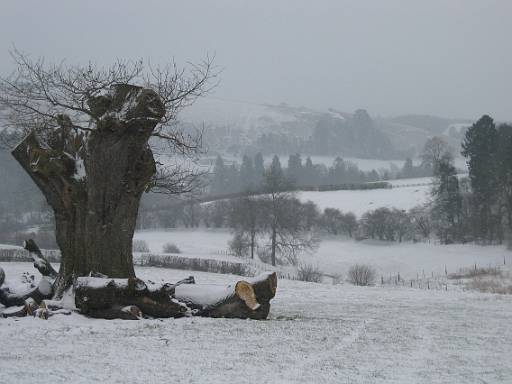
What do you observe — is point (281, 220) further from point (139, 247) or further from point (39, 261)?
point (39, 261)

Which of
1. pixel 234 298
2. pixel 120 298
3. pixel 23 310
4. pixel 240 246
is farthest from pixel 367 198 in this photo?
pixel 23 310

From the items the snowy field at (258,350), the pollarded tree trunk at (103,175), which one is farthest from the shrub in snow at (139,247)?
the snowy field at (258,350)

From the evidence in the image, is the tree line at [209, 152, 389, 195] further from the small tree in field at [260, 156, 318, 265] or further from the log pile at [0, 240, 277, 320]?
the log pile at [0, 240, 277, 320]

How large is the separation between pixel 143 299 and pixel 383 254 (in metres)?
51.9

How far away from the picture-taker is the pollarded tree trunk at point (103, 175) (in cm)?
1085

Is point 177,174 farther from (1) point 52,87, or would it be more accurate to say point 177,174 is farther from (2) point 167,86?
(1) point 52,87

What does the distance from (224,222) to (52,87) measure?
68336 mm

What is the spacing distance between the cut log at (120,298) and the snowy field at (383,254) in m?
37.1

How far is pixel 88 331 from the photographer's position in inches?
337

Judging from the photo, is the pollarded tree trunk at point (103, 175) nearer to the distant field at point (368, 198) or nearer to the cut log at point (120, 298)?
the cut log at point (120, 298)

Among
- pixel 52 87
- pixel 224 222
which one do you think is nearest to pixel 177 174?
pixel 52 87

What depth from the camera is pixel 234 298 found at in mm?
10898

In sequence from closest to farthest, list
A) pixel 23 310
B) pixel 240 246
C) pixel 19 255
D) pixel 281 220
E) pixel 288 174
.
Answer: pixel 23 310
pixel 19 255
pixel 281 220
pixel 240 246
pixel 288 174

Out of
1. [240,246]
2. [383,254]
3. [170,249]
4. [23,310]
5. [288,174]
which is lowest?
[383,254]
